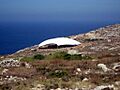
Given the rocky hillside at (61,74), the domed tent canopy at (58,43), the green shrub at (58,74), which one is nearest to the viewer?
the rocky hillside at (61,74)

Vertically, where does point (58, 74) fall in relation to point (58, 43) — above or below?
below

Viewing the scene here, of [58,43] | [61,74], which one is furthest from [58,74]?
[58,43]

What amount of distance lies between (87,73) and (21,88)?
212 inches

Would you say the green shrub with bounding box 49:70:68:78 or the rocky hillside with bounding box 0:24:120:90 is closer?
the rocky hillside with bounding box 0:24:120:90

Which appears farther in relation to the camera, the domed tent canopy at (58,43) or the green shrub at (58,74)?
the domed tent canopy at (58,43)

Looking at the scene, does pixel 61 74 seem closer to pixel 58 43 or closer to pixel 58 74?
pixel 58 74

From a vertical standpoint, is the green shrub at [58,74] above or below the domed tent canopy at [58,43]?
below

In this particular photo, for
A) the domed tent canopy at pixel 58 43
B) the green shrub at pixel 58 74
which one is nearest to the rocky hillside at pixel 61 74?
the green shrub at pixel 58 74

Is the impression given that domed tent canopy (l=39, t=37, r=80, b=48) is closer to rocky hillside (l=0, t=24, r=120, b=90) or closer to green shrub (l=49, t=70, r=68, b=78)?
rocky hillside (l=0, t=24, r=120, b=90)

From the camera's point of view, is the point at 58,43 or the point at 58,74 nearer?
the point at 58,74

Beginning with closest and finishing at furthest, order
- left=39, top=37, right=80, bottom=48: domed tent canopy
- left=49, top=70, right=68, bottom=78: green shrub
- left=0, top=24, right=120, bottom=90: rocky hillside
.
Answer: left=0, top=24, right=120, bottom=90: rocky hillside, left=49, top=70, right=68, bottom=78: green shrub, left=39, top=37, right=80, bottom=48: domed tent canopy

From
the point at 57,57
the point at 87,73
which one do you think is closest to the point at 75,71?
the point at 87,73

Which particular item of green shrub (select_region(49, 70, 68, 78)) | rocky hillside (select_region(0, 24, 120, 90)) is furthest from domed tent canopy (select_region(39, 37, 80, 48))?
green shrub (select_region(49, 70, 68, 78))

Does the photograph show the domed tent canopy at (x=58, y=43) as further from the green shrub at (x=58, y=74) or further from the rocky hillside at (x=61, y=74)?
the green shrub at (x=58, y=74)
